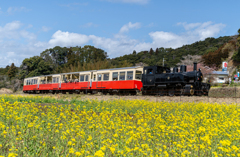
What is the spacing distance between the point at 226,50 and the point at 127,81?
5296cm

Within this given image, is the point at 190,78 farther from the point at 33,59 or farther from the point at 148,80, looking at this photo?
the point at 33,59

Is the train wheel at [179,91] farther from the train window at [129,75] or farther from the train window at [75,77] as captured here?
the train window at [75,77]

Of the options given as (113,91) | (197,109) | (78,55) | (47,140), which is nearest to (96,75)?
(113,91)

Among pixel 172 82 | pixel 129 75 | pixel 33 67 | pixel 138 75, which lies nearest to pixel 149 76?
pixel 138 75

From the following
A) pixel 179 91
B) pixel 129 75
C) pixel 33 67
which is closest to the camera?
pixel 179 91

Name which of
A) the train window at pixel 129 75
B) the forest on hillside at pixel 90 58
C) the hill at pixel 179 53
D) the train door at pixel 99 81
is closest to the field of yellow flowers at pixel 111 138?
the train window at pixel 129 75

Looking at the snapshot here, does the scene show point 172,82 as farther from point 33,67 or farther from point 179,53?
point 179,53

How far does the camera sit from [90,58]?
5897cm

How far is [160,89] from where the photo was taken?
17000 mm

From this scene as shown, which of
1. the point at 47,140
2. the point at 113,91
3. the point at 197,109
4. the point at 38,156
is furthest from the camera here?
the point at 113,91

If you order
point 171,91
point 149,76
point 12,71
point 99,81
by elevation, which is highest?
point 12,71

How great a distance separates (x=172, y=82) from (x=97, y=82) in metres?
8.23

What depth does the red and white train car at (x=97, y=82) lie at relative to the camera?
18125 millimetres

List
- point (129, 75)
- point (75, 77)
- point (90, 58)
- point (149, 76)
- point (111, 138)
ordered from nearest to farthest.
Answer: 1. point (111, 138)
2. point (149, 76)
3. point (129, 75)
4. point (75, 77)
5. point (90, 58)
